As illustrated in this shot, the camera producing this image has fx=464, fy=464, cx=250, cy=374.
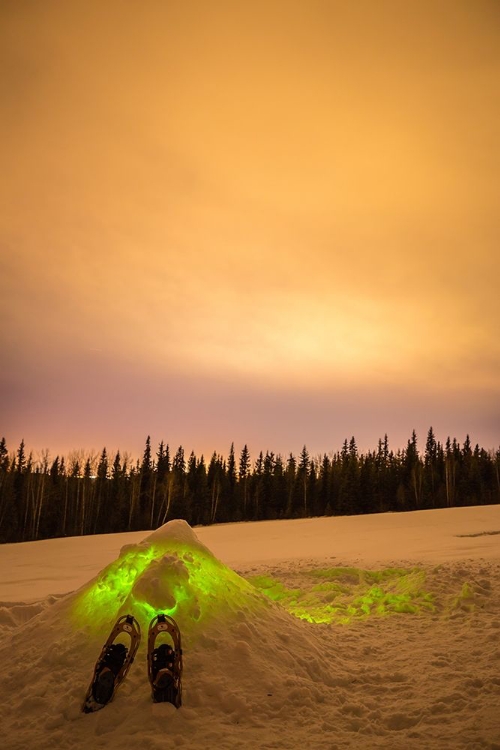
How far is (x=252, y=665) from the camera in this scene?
457 centimetres

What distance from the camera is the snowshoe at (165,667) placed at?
3949 mm

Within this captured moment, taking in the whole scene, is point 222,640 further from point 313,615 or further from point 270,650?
point 313,615

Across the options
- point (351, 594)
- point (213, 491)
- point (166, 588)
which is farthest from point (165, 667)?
point (213, 491)

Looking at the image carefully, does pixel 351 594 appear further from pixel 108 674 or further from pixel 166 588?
pixel 108 674

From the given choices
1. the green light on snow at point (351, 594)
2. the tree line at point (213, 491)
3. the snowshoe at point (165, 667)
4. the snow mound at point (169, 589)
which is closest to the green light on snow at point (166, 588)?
the snow mound at point (169, 589)

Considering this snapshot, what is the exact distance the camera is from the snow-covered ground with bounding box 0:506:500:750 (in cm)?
386

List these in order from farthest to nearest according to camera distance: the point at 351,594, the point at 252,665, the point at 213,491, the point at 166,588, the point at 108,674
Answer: the point at 213,491 < the point at 351,594 < the point at 166,588 < the point at 252,665 < the point at 108,674

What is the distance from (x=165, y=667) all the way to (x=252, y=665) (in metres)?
0.99

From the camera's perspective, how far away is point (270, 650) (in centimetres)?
492

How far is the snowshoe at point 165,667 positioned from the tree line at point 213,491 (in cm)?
4456

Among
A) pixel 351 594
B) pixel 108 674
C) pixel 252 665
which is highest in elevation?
pixel 108 674

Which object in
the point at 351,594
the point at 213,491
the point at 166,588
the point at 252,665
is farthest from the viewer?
the point at 213,491

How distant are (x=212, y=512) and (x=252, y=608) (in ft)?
182

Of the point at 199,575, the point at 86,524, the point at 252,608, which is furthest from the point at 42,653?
the point at 86,524
